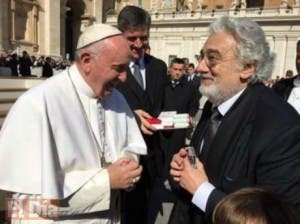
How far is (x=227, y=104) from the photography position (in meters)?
2.05

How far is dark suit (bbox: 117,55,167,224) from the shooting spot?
312 centimetres

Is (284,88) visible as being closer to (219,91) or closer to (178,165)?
(219,91)

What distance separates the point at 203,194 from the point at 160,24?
3161 centimetres

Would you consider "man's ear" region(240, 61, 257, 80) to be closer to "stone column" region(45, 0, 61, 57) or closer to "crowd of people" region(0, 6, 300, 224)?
"crowd of people" region(0, 6, 300, 224)

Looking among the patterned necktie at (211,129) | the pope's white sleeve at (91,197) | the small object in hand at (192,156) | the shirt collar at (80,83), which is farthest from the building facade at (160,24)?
the pope's white sleeve at (91,197)

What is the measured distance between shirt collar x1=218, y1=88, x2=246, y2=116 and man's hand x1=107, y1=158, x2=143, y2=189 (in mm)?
546

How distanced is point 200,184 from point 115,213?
0.58 metres

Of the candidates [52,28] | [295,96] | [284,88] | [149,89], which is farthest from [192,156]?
[52,28]

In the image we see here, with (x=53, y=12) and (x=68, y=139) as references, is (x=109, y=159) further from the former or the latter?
(x=53, y=12)

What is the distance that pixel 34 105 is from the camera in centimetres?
184

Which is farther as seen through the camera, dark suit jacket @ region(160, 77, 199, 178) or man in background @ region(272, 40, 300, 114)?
man in background @ region(272, 40, 300, 114)

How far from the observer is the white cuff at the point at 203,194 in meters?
1.87

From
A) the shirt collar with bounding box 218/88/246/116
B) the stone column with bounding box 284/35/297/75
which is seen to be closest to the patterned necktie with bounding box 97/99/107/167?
the shirt collar with bounding box 218/88/246/116

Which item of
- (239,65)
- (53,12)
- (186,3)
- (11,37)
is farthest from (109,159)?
(186,3)
